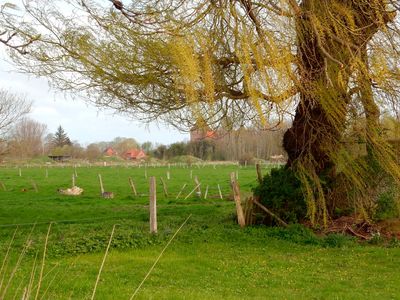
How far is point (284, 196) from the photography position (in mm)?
12641

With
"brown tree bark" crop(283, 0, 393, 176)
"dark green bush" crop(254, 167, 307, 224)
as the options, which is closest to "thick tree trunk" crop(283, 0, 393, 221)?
"brown tree bark" crop(283, 0, 393, 176)

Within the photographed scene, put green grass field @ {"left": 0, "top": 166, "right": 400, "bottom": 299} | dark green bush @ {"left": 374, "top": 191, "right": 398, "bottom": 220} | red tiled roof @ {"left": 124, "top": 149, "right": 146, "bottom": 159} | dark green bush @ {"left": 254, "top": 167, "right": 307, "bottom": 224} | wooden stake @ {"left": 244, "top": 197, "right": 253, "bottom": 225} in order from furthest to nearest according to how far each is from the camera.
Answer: red tiled roof @ {"left": 124, "top": 149, "right": 146, "bottom": 159} < wooden stake @ {"left": 244, "top": 197, "right": 253, "bottom": 225} < dark green bush @ {"left": 254, "top": 167, "right": 307, "bottom": 224} < dark green bush @ {"left": 374, "top": 191, "right": 398, "bottom": 220} < green grass field @ {"left": 0, "top": 166, "right": 400, "bottom": 299}

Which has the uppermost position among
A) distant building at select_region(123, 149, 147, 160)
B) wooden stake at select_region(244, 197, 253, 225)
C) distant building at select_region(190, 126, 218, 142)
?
distant building at select_region(123, 149, 147, 160)

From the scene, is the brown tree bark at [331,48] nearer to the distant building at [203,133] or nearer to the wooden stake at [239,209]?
the distant building at [203,133]

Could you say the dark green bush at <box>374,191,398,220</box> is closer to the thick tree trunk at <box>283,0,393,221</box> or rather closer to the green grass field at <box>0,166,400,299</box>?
→ the green grass field at <box>0,166,400,299</box>

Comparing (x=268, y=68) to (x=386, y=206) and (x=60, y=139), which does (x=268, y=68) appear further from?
(x=60, y=139)

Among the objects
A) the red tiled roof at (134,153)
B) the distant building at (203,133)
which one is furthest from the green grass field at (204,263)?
the red tiled roof at (134,153)

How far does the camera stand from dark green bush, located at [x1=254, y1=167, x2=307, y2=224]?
1245 centimetres

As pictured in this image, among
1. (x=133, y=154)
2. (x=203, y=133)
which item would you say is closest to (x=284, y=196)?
(x=203, y=133)

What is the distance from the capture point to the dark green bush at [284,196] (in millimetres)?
12445

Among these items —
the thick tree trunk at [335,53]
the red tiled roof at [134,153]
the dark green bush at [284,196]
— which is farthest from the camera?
the red tiled roof at [134,153]

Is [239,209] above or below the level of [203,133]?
below

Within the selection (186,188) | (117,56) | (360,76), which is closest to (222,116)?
(117,56)

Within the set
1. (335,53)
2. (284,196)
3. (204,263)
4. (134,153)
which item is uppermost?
(335,53)
